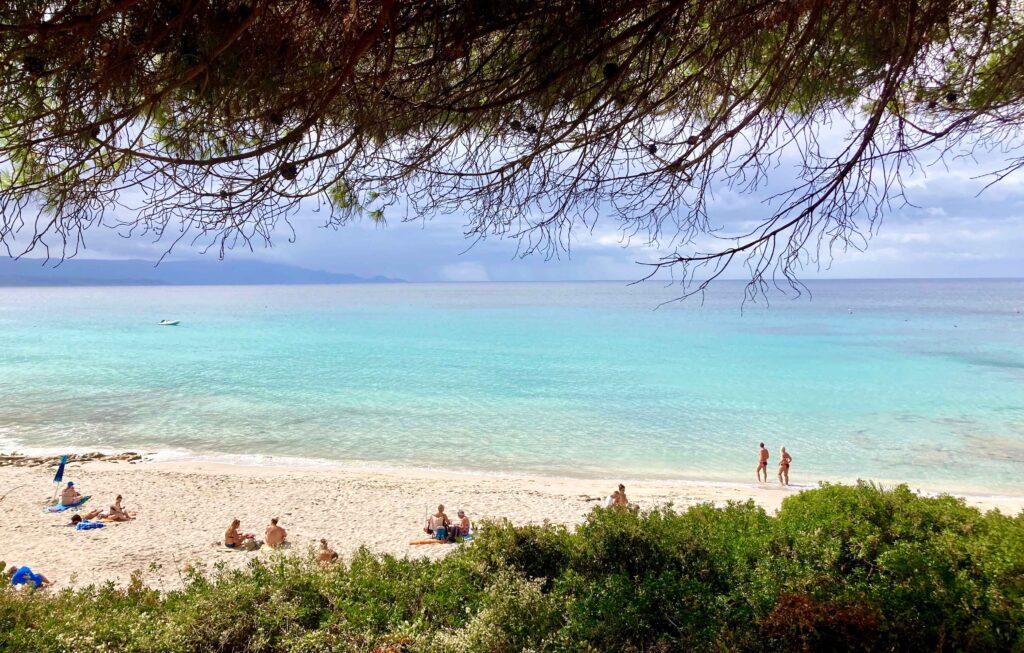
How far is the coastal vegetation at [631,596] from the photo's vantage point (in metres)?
3.25

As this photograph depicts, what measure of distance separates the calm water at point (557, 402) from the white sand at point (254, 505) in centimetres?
184

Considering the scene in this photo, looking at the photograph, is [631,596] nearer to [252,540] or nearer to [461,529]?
[461,529]

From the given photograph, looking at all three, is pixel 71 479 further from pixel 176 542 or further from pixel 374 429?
pixel 374 429

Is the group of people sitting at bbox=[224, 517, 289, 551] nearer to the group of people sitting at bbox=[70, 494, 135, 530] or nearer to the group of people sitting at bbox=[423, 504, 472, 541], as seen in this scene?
the group of people sitting at bbox=[423, 504, 472, 541]

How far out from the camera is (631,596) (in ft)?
12.3

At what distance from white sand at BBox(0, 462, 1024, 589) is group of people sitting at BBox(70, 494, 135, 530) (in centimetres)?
19

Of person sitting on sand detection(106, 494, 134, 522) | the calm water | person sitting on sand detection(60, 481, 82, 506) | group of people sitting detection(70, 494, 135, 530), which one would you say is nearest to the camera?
group of people sitting detection(70, 494, 135, 530)

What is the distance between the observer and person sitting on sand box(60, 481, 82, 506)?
1105cm

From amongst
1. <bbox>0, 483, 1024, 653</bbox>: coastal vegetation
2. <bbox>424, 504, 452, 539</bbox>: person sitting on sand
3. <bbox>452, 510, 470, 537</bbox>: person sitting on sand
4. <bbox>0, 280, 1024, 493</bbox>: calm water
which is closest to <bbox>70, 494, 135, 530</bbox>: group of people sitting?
<bbox>424, 504, 452, 539</bbox>: person sitting on sand

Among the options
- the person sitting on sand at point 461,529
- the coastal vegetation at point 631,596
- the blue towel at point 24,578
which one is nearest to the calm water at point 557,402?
the person sitting on sand at point 461,529

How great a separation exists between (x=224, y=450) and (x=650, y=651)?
50.6ft

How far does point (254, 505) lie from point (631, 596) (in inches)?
372

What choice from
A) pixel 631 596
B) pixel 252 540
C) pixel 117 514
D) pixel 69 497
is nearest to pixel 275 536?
pixel 252 540

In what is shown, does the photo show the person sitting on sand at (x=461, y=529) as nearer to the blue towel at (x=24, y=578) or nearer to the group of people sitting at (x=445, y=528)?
the group of people sitting at (x=445, y=528)
